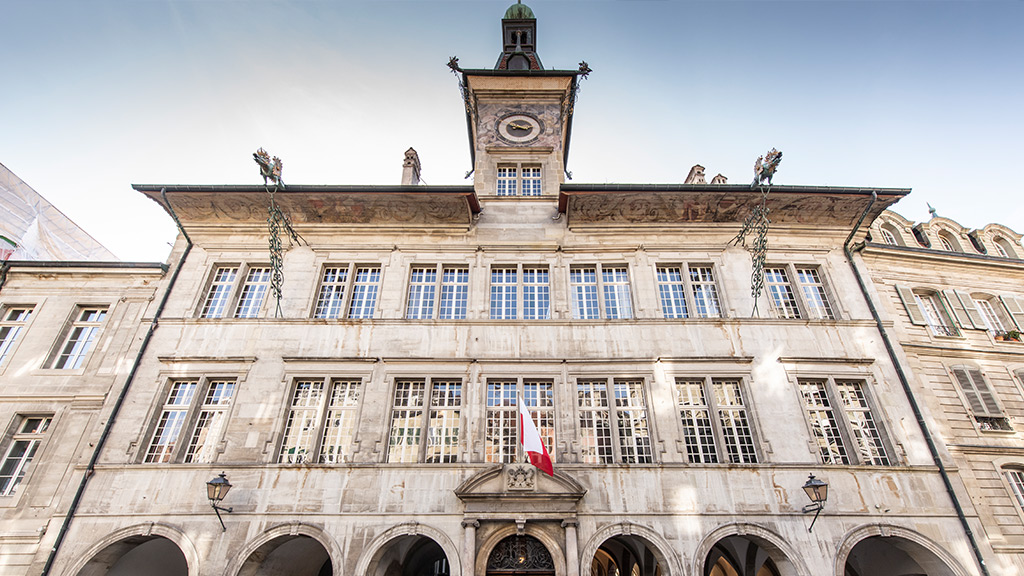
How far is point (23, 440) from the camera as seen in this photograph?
12.8m

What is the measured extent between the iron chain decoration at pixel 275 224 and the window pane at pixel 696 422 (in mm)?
11049

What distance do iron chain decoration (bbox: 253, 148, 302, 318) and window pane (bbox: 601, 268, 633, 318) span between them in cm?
917

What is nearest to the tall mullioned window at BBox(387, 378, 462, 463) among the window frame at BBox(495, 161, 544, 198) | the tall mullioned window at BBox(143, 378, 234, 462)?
the tall mullioned window at BBox(143, 378, 234, 462)

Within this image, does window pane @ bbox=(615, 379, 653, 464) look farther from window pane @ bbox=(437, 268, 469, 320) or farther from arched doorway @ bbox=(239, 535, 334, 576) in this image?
arched doorway @ bbox=(239, 535, 334, 576)

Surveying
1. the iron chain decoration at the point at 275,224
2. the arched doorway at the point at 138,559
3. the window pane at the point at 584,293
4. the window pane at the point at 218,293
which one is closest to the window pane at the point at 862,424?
the window pane at the point at 584,293

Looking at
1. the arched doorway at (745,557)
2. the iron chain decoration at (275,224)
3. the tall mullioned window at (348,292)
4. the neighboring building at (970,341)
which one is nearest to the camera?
the neighboring building at (970,341)

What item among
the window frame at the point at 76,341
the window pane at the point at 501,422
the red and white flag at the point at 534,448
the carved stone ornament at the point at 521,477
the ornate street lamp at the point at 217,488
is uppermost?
the window frame at the point at 76,341

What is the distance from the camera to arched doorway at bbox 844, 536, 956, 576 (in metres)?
10.9

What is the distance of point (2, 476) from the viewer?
40.6 feet

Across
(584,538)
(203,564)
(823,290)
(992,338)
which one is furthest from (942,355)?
(203,564)

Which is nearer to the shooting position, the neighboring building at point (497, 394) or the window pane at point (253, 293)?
the neighboring building at point (497, 394)

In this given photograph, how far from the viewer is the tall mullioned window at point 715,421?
1188 centimetres

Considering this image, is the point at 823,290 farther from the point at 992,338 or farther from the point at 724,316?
the point at 992,338

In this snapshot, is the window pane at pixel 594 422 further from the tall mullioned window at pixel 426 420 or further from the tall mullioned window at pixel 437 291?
the tall mullioned window at pixel 437 291
